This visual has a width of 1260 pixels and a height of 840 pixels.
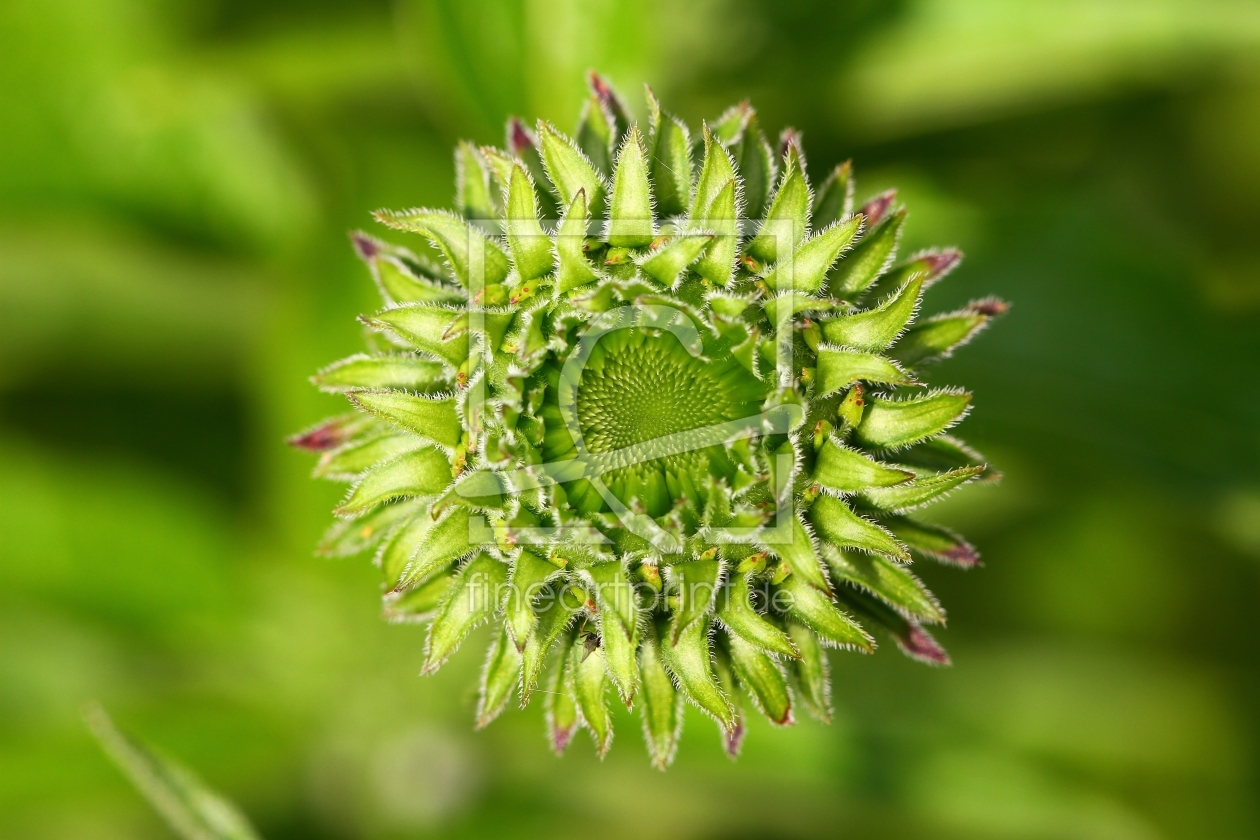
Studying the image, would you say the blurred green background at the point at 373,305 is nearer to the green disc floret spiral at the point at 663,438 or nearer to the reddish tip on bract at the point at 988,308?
the reddish tip on bract at the point at 988,308

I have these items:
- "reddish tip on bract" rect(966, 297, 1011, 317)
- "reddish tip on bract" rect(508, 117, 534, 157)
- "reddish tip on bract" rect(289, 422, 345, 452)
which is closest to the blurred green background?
"reddish tip on bract" rect(508, 117, 534, 157)

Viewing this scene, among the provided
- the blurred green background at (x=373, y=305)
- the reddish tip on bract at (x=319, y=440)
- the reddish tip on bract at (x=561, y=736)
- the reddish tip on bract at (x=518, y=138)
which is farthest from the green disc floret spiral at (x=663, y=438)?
the blurred green background at (x=373, y=305)

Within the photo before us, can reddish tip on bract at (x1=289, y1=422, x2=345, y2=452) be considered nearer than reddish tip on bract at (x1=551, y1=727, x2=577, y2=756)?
No

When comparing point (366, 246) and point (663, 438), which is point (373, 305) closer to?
point (366, 246)

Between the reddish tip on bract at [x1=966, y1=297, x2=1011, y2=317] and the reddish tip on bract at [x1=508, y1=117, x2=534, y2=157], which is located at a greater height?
the reddish tip on bract at [x1=508, y1=117, x2=534, y2=157]

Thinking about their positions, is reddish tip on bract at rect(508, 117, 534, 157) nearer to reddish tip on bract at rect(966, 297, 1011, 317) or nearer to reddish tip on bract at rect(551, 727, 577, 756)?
reddish tip on bract at rect(966, 297, 1011, 317)

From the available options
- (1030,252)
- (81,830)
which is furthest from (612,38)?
(81,830)

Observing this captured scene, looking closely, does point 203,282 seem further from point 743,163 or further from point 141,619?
point 743,163
